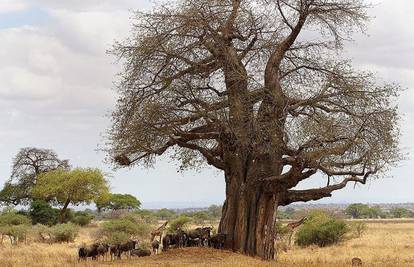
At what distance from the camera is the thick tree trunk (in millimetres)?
22312

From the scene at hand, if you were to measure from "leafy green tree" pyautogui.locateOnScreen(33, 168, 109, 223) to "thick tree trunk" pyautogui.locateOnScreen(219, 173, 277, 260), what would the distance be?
112 ft

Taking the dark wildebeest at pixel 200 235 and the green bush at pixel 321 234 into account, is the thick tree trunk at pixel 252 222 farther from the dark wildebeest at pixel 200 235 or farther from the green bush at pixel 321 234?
the green bush at pixel 321 234

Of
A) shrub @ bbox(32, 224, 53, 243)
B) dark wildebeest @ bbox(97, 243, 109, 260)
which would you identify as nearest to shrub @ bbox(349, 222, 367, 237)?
shrub @ bbox(32, 224, 53, 243)

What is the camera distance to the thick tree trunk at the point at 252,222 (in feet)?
73.2

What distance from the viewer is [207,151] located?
75.2ft

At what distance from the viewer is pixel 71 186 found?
181ft

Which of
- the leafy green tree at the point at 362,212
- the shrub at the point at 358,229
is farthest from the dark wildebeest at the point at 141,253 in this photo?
the leafy green tree at the point at 362,212

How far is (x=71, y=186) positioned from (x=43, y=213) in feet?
10.6

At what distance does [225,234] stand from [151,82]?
19.4ft

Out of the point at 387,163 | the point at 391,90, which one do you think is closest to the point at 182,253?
the point at 387,163

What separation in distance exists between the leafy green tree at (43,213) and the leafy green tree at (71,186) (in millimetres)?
648

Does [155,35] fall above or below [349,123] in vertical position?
above

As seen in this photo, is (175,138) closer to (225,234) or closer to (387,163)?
(225,234)

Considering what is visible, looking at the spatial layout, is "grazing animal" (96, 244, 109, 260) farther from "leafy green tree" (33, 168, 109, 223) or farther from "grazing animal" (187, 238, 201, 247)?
"leafy green tree" (33, 168, 109, 223)
